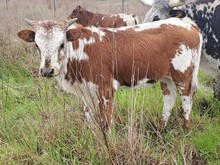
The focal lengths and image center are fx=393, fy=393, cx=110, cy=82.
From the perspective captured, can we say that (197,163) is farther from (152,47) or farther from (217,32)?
(217,32)

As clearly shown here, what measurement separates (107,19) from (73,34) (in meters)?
5.71

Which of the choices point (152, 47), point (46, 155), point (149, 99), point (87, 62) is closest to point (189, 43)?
point (152, 47)

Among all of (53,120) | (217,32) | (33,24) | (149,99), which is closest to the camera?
(53,120)

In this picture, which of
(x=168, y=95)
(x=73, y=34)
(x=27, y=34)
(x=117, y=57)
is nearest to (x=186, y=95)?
(x=168, y=95)

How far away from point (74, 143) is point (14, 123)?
1.08m

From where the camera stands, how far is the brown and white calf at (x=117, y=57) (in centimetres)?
402

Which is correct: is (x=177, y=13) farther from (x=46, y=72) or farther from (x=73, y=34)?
(x=46, y=72)

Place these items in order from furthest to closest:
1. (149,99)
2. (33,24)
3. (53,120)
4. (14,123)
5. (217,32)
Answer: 1. (217,32)
2. (149,99)
3. (14,123)
4. (33,24)
5. (53,120)

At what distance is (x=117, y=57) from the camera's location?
14.5 ft

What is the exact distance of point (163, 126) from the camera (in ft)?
15.1

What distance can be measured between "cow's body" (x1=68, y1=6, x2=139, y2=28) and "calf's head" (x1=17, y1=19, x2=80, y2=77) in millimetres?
4918

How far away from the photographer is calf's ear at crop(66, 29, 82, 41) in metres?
4.07

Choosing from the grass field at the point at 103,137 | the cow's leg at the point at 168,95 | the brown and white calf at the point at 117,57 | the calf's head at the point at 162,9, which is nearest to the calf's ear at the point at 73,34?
the brown and white calf at the point at 117,57

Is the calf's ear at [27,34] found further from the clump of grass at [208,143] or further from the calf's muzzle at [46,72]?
the clump of grass at [208,143]
